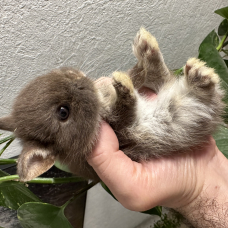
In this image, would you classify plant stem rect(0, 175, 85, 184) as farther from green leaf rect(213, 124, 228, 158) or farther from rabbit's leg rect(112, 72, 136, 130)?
green leaf rect(213, 124, 228, 158)

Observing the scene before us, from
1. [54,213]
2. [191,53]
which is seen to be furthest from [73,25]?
[191,53]

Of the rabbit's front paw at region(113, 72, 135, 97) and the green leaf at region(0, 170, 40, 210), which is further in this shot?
the green leaf at region(0, 170, 40, 210)

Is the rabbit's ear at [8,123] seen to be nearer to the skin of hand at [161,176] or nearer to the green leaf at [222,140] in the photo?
the skin of hand at [161,176]

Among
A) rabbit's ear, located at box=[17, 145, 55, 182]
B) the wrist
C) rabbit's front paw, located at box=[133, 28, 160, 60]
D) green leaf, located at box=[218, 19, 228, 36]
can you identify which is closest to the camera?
rabbit's ear, located at box=[17, 145, 55, 182]

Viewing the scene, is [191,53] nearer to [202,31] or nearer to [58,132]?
[202,31]

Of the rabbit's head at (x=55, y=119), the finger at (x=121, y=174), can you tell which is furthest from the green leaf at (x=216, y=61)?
the rabbit's head at (x=55, y=119)

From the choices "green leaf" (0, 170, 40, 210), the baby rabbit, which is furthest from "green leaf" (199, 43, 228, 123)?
"green leaf" (0, 170, 40, 210)

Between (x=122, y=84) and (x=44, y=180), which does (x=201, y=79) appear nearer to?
(x=122, y=84)
